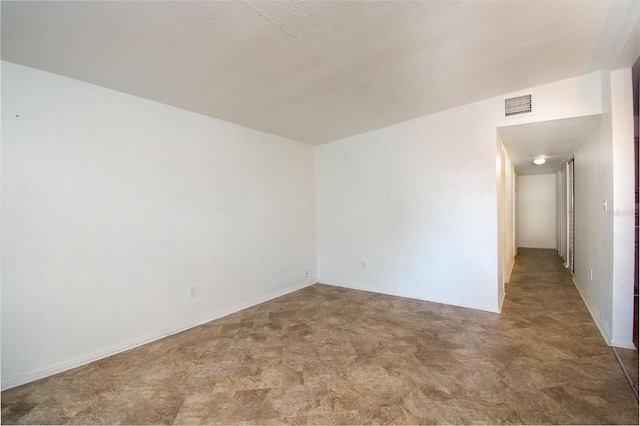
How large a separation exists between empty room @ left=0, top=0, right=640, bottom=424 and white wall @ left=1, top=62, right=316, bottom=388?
2cm

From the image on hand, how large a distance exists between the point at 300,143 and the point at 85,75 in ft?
9.37

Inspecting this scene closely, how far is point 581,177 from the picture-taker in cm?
374

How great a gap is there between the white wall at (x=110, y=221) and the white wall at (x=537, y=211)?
834 centimetres

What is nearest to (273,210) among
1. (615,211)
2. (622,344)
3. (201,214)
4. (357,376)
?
(201,214)

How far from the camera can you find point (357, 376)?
80.7 inches

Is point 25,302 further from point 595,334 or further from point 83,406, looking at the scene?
point 595,334

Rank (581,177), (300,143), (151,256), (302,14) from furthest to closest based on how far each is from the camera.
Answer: (300,143)
(581,177)
(151,256)
(302,14)

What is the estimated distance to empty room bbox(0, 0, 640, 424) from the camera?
1.75 metres

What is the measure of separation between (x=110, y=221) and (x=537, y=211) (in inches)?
397

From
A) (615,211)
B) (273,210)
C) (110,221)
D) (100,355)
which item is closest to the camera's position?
(615,211)

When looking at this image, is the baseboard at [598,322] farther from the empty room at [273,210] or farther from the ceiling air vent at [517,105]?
the ceiling air vent at [517,105]

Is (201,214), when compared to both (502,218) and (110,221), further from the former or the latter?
(502,218)

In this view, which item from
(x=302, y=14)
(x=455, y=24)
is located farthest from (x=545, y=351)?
(x=302, y=14)

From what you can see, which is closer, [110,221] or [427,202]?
[110,221]
